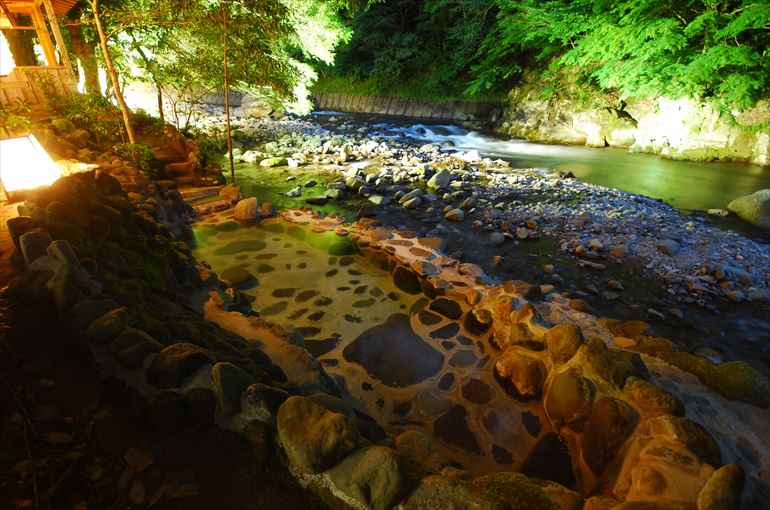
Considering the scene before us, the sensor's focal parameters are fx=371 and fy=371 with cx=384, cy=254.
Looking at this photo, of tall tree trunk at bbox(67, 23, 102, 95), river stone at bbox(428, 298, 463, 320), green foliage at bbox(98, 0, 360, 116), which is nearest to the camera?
river stone at bbox(428, 298, 463, 320)

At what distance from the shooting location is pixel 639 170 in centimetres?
1221

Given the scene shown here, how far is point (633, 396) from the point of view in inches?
107

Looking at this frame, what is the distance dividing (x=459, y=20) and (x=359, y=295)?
2129 cm

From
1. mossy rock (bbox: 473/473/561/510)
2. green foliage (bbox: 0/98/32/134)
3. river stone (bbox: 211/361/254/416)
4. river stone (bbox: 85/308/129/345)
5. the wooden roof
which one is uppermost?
the wooden roof

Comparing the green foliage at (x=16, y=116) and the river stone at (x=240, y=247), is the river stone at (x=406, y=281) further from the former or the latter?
the green foliage at (x=16, y=116)

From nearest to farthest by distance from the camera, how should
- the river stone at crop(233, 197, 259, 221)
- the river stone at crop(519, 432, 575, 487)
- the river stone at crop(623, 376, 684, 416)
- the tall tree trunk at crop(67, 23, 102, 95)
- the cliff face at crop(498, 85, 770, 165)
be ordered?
the river stone at crop(623, 376, 684, 416)
the river stone at crop(519, 432, 575, 487)
the river stone at crop(233, 197, 259, 221)
the tall tree trunk at crop(67, 23, 102, 95)
the cliff face at crop(498, 85, 770, 165)

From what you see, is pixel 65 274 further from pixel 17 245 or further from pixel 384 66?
pixel 384 66

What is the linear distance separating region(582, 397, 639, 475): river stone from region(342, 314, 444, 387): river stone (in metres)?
1.47

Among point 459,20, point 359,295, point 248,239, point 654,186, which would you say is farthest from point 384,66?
point 359,295

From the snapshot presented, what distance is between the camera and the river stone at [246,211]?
24.1 ft

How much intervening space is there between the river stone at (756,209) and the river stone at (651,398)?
766 cm

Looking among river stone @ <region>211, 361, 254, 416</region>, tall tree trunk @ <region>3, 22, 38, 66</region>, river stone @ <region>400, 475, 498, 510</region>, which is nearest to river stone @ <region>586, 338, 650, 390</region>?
river stone @ <region>400, 475, 498, 510</region>

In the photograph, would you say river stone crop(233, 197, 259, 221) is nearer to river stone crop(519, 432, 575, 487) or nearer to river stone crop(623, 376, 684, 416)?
river stone crop(519, 432, 575, 487)

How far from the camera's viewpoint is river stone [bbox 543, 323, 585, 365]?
10.8 ft
